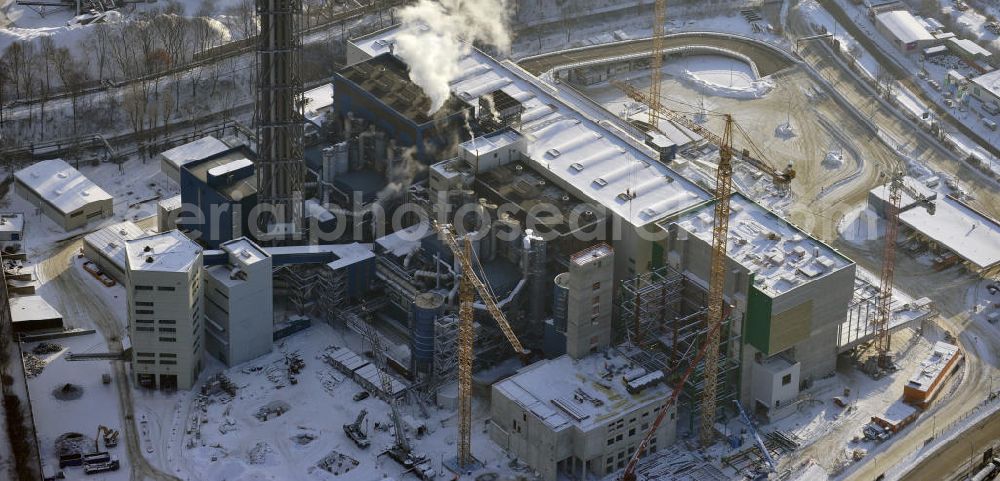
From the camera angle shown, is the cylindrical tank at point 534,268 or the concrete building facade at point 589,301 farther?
the cylindrical tank at point 534,268

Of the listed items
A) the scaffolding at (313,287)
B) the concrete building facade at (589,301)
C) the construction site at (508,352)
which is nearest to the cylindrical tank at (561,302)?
the construction site at (508,352)

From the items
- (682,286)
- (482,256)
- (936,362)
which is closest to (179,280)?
(482,256)

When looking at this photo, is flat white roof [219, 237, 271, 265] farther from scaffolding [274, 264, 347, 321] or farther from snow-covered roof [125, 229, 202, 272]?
scaffolding [274, 264, 347, 321]

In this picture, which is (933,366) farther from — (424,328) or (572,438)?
(424,328)

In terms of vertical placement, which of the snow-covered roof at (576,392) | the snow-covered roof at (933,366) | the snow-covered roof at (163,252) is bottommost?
the snow-covered roof at (933,366)

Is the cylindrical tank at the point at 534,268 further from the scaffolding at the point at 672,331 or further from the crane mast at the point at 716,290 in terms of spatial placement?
the crane mast at the point at 716,290

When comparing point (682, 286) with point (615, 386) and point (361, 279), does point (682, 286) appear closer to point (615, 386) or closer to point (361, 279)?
point (615, 386)
